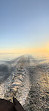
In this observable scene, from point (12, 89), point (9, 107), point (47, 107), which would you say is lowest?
point (47, 107)

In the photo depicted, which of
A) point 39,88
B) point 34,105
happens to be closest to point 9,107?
point 34,105

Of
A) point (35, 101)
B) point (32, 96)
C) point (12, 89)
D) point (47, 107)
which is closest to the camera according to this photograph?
point (47, 107)

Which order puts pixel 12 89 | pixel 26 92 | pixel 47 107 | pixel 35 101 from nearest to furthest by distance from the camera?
1. pixel 47 107
2. pixel 35 101
3. pixel 26 92
4. pixel 12 89

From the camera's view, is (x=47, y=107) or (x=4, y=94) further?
(x=4, y=94)

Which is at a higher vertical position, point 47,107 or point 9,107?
point 9,107

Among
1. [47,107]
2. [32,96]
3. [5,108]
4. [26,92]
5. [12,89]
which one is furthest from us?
[12,89]

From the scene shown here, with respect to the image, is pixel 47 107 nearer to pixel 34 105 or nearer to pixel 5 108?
pixel 34 105

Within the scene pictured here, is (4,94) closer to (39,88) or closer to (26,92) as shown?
(26,92)

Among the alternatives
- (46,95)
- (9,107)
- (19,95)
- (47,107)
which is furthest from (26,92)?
(9,107)

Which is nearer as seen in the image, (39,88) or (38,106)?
(38,106)
